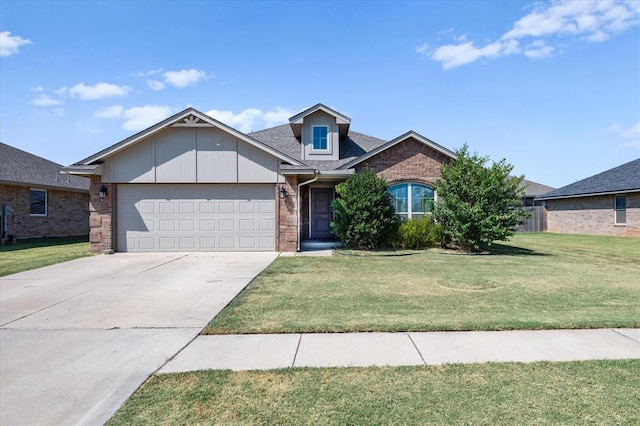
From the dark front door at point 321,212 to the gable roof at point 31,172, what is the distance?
1234cm

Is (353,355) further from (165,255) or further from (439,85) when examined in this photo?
(439,85)

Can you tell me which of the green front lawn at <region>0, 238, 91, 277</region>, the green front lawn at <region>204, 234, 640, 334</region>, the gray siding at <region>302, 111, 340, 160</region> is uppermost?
the gray siding at <region>302, 111, 340, 160</region>

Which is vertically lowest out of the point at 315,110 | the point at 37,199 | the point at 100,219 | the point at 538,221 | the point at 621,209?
the point at 538,221

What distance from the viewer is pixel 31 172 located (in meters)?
18.9

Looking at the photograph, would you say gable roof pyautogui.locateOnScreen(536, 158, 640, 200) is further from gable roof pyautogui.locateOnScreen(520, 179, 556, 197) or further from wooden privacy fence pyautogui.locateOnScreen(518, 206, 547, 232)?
gable roof pyautogui.locateOnScreen(520, 179, 556, 197)

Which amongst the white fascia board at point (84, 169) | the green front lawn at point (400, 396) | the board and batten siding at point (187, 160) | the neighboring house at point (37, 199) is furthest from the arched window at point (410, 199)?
the neighboring house at point (37, 199)

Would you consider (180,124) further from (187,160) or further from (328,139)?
(328,139)

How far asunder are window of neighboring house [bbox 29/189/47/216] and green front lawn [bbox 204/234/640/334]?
52.6 ft

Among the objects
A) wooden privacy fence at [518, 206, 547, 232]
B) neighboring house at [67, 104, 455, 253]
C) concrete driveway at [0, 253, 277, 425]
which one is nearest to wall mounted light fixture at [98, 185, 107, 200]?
neighboring house at [67, 104, 455, 253]

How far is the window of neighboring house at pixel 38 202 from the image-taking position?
18.7 metres

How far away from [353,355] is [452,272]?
19.5ft

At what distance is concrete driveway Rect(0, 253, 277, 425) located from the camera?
3.08 m

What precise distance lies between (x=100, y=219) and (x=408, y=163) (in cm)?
1242

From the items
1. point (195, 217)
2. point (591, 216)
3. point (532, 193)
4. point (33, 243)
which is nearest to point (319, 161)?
point (195, 217)
